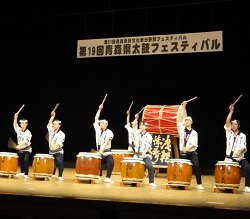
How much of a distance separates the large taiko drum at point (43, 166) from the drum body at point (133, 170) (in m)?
1.21

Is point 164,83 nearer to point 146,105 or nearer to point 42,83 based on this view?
point 146,105

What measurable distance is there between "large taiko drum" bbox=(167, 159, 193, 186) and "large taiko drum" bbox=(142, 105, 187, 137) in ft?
6.96

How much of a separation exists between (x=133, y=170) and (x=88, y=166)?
2.29 ft

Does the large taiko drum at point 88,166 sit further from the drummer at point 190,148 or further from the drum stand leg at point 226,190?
the drum stand leg at point 226,190

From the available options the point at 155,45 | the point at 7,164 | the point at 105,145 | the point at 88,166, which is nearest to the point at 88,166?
the point at 88,166

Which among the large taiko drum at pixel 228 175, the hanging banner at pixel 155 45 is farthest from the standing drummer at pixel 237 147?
the hanging banner at pixel 155 45

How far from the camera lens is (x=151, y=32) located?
30.4 feet

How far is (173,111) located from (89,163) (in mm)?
2305

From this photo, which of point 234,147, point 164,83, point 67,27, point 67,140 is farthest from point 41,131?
point 234,147

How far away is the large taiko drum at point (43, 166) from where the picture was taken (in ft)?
24.4

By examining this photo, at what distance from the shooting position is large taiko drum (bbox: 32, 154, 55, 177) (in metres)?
7.43

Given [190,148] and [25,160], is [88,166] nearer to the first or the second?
[25,160]

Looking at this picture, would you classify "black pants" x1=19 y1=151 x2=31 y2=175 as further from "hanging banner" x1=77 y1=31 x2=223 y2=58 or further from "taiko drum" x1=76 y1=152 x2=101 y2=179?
"hanging banner" x1=77 y1=31 x2=223 y2=58

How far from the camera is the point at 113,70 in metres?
10.0
